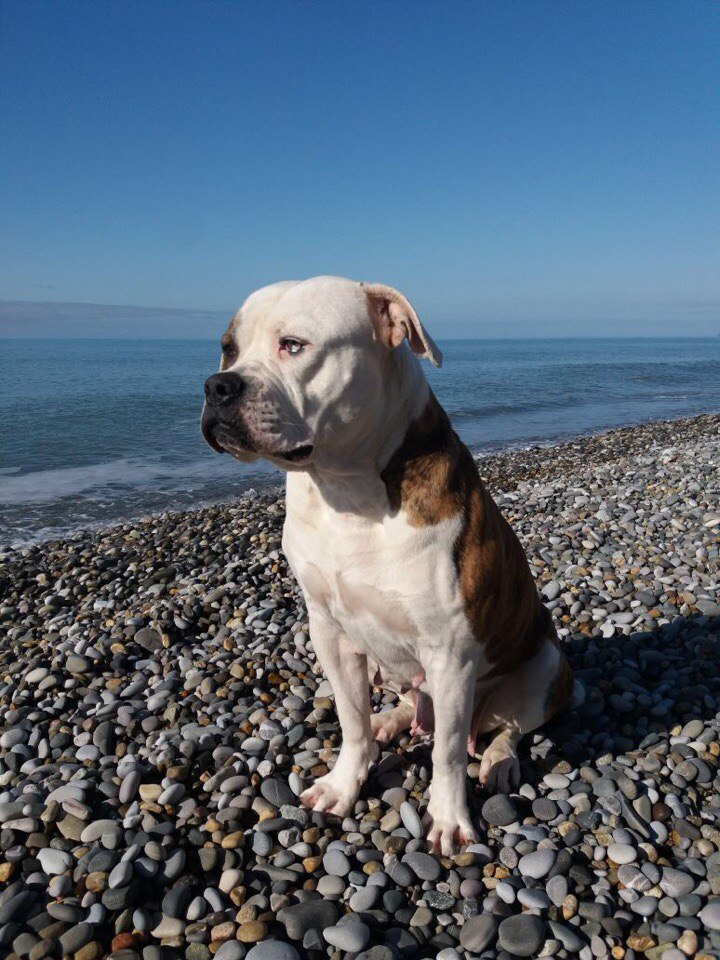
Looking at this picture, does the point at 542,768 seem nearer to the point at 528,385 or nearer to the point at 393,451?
the point at 393,451

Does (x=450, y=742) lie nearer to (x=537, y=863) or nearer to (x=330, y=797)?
(x=537, y=863)

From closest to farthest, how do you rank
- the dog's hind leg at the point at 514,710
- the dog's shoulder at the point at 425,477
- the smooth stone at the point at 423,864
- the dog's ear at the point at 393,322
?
the dog's ear at the point at 393,322 → the dog's shoulder at the point at 425,477 → the smooth stone at the point at 423,864 → the dog's hind leg at the point at 514,710

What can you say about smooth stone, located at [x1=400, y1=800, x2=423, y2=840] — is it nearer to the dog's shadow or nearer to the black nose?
the dog's shadow

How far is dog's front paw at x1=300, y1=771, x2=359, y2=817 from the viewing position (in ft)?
10.8

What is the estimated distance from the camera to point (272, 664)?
4621 mm

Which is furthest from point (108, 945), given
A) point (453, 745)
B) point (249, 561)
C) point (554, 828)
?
point (249, 561)

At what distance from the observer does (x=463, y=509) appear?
2.85 m

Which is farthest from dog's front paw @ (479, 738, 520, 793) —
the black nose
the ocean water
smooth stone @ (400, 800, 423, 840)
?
the ocean water

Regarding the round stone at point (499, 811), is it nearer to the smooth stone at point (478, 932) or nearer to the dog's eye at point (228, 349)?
the smooth stone at point (478, 932)

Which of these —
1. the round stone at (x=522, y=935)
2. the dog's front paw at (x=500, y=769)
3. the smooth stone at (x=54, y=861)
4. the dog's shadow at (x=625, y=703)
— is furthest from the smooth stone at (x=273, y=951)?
the dog's front paw at (x=500, y=769)

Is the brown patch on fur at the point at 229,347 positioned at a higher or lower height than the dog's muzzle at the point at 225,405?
higher

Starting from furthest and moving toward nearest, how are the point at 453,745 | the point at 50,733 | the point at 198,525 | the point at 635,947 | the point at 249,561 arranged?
the point at 198,525, the point at 249,561, the point at 50,733, the point at 453,745, the point at 635,947

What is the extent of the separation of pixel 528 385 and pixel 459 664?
97.0 ft

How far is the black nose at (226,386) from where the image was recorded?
2502mm
